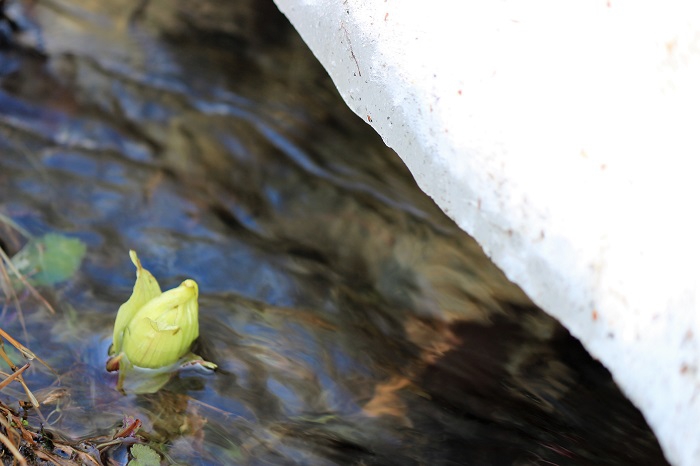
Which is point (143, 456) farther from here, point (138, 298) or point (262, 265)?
point (262, 265)

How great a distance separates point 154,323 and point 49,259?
0.61 metres

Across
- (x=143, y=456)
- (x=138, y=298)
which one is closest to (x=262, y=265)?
(x=138, y=298)

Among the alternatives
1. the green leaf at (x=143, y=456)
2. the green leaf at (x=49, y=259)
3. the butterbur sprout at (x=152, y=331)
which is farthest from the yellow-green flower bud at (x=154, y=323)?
the green leaf at (x=49, y=259)

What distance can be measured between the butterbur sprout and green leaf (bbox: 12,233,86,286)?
1.23ft

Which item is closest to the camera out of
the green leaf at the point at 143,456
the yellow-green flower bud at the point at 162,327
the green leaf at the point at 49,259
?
the green leaf at the point at 143,456

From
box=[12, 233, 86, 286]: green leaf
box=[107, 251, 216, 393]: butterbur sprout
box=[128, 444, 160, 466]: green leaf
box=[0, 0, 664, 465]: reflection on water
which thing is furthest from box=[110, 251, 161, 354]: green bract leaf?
box=[12, 233, 86, 286]: green leaf

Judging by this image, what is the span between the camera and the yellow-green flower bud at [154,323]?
5.59 ft

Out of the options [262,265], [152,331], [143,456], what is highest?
[262,265]

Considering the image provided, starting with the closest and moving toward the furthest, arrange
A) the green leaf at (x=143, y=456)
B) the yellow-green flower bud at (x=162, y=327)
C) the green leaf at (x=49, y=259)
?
the green leaf at (x=143, y=456) → the yellow-green flower bud at (x=162, y=327) → the green leaf at (x=49, y=259)

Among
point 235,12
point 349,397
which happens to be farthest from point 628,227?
Result: point 235,12

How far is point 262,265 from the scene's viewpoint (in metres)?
2.22

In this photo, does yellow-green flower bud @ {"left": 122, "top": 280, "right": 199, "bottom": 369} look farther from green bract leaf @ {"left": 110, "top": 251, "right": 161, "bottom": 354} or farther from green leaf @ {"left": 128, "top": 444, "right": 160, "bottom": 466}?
green leaf @ {"left": 128, "top": 444, "right": 160, "bottom": 466}

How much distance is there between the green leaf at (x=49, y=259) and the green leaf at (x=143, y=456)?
26.6 inches

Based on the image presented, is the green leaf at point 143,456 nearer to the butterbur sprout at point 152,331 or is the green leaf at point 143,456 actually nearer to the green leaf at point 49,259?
the butterbur sprout at point 152,331
